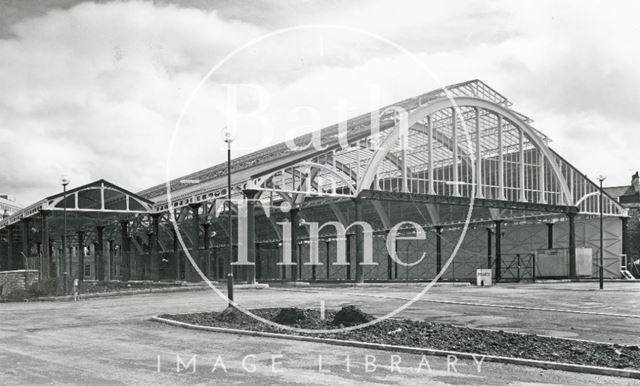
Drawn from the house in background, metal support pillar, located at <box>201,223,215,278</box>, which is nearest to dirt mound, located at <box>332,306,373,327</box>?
metal support pillar, located at <box>201,223,215,278</box>

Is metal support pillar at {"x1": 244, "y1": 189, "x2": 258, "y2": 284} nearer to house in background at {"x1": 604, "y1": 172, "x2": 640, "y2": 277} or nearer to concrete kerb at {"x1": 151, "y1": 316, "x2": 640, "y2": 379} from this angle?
concrete kerb at {"x1": 151, "y1": 316, "x2": 640, "y2": 379}

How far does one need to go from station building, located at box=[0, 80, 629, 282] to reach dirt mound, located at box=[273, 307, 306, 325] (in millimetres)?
20149

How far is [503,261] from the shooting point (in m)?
65.8

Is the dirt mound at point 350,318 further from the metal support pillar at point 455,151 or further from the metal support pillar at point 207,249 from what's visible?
the metal support pillar at point 207,249

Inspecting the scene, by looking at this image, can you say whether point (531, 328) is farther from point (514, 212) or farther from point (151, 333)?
point (514, 212)

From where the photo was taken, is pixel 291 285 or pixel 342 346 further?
pixel 291 285

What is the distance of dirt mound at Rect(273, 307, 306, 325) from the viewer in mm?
18109

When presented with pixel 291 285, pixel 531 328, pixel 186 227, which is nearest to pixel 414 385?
pixel 531 328

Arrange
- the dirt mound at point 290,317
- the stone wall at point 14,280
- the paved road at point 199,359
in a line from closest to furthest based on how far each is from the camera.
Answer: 1. the paved road at point 199,359
2. the dirt mound at point 290,317
3. the stone wall at point 14,280

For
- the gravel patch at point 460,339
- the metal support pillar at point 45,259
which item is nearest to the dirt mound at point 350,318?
the gravel patch at point 460,339

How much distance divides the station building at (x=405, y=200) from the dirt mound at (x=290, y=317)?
20.1 m

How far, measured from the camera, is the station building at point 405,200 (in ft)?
145

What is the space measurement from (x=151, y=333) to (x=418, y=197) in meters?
31.7

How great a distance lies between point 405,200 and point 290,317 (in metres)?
28.5
